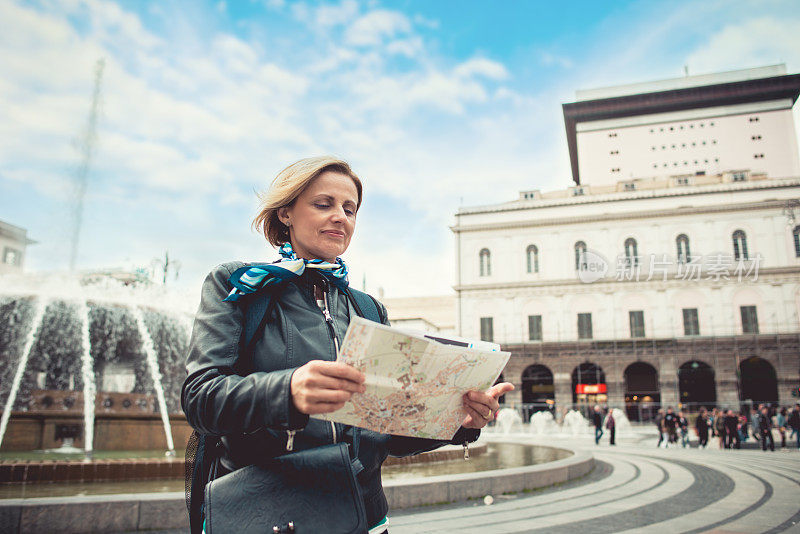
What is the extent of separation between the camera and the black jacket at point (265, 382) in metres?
1.16

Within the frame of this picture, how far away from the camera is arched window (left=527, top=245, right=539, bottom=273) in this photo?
3797cm

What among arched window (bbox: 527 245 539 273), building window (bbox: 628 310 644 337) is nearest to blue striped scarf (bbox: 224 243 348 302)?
building window (bbox: 628 310 644 337)

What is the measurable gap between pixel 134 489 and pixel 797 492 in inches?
357

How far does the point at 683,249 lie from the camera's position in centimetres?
3566

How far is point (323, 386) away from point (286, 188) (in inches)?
29.0

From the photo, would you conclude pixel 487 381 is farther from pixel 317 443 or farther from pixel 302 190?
pixel 302 190

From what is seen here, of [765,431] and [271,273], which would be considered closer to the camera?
[271,273]

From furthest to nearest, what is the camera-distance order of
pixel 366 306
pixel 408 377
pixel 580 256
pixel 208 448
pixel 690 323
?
pixel 580 256 < pixel 690 323 < pixel 366 306 < pixel 208 448 < pixel 408 377

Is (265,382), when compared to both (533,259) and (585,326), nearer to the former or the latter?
(585,326)

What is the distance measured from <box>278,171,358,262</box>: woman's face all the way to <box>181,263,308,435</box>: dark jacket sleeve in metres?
0.30

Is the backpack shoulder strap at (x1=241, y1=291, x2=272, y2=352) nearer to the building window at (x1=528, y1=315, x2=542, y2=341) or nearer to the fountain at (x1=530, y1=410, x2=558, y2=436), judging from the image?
the fountain at (x1=530, y1=410, x2=558, y2=436)

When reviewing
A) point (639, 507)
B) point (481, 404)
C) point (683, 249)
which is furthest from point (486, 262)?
point (481, 404)

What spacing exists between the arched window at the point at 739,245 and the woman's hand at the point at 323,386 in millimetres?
39535

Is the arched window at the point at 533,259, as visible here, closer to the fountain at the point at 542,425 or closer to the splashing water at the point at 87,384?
the fountain at the point at 542,425
